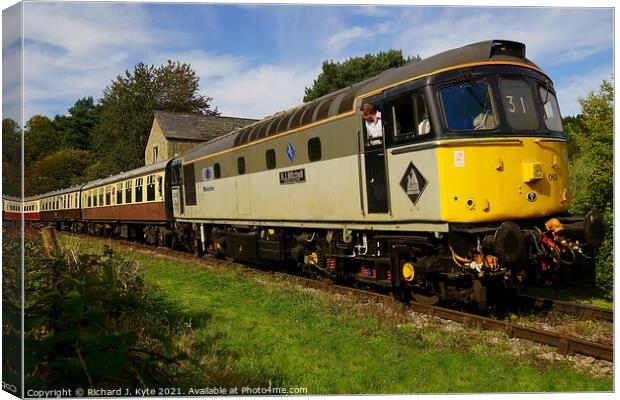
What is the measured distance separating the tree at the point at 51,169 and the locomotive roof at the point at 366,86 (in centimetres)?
351

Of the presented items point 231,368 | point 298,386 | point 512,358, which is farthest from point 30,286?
point 512,358

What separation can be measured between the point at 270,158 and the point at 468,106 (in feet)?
17.6

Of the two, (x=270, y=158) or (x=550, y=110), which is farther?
(x=270, y=158)

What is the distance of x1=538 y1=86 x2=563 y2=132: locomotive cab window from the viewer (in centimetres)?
824

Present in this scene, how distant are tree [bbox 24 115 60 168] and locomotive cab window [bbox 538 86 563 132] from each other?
666cm

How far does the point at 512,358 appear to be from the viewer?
6641mm

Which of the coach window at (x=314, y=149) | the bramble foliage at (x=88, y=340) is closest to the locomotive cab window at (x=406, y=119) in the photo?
the coach window at (x=314, y=149)

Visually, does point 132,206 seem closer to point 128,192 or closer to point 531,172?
point 128,192

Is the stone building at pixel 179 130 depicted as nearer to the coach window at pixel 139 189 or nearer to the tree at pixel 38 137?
the coach window at pixel 139 189

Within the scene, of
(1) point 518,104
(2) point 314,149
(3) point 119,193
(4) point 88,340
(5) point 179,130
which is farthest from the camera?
(3) point 119,193

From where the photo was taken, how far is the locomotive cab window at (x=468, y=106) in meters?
7.72

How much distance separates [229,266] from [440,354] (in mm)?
8765

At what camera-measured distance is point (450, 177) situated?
7.59 metres

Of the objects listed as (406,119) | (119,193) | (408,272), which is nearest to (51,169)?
(406,119)
